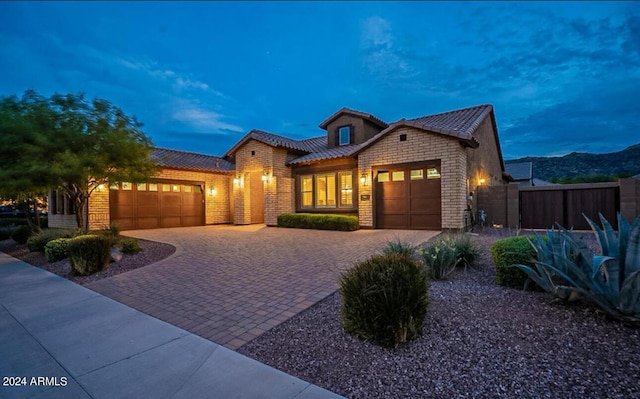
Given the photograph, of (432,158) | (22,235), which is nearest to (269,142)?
(432,158)

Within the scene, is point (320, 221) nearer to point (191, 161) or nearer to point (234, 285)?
point (234, 285)

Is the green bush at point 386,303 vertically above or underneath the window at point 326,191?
underneath

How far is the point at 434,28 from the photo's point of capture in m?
13.8

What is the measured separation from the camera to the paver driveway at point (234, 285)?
3646 mm

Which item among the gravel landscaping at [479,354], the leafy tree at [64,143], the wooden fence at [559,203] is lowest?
the gravel landscaping at [479,354]

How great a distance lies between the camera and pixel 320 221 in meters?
13.4

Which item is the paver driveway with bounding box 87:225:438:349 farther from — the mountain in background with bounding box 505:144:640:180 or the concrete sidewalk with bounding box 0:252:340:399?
the mountain in background with bounding box 505:144:640:180

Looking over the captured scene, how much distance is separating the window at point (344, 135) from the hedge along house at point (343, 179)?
56mm

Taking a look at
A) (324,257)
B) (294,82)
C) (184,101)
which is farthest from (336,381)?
(294,82)

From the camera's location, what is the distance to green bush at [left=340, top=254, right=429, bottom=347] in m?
2.79

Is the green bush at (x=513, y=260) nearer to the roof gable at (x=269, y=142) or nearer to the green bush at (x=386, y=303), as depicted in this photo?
the green bush at (x=386, y=303)

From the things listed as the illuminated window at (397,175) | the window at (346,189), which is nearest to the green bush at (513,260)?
the illuminated window at (397,175)

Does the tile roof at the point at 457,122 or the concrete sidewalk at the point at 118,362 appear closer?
the concrete sidewalk at the point at 118,362

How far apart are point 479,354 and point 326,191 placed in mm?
12916
